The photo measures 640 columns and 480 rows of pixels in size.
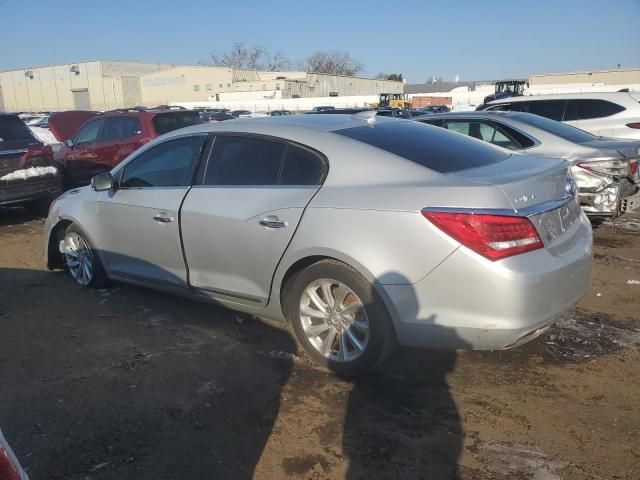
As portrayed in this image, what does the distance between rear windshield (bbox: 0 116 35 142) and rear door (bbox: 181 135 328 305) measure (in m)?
6.18

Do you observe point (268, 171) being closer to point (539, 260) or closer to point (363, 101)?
point (539, 260)

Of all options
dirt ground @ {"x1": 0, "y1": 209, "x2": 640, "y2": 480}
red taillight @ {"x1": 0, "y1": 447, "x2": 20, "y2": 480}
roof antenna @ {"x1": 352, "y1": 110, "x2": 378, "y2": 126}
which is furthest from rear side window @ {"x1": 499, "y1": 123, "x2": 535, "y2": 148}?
red taillight @ {"x1": 0, "y1": 447, "x2": 20, "y2": 480}

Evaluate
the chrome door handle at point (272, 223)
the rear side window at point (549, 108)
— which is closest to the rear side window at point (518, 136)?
the rear side window at point (549, 108)

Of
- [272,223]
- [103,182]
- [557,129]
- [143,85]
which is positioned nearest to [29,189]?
[103,182]

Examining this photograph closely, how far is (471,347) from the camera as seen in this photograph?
3.12 meters

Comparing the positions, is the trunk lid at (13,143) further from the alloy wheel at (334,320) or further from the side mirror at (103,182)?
the alloy wheel at (334,320)

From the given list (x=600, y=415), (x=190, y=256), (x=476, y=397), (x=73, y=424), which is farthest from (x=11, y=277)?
(x=600, y=415)

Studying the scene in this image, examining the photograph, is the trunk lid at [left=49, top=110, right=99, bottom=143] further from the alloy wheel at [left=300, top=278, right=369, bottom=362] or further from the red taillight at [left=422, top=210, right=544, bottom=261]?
the red taillight at [left=422, top=210, right=544, bottom=261]

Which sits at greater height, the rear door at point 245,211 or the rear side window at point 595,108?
the rear side window at point 595,108

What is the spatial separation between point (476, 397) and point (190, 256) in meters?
2.21

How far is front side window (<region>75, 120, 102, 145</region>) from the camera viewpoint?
10711mm

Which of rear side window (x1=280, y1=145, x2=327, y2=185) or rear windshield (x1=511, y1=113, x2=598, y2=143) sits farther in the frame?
rear windshield (x1=511, y1=113, x2=598, y2=143)

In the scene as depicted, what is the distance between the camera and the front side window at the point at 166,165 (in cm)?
434

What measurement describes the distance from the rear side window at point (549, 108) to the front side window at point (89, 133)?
25.7 ft
